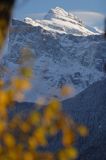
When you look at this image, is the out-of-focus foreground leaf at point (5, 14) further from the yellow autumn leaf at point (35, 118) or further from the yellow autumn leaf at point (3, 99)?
the yellow autumn leaf at point (35, 118)

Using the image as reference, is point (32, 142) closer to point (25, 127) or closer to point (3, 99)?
point (25, 127)

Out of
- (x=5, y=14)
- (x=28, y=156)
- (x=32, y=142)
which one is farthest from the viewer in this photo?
(x=5, y=14)

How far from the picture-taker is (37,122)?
4.43 meters

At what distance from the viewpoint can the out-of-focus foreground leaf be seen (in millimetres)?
4961

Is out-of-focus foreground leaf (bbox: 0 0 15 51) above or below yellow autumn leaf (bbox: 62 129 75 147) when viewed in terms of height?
above

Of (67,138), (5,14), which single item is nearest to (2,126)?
(67,138)

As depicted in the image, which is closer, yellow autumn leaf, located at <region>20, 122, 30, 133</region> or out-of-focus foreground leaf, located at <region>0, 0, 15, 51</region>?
yellow autumn leaf, located at <region>20, 122, 30, 133</region>

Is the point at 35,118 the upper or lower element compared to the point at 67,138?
upper

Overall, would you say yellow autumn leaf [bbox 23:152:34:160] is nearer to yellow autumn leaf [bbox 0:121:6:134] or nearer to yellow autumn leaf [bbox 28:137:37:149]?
yellow autumn leaf [bbox 28:137:37:149]

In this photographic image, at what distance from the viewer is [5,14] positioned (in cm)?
522

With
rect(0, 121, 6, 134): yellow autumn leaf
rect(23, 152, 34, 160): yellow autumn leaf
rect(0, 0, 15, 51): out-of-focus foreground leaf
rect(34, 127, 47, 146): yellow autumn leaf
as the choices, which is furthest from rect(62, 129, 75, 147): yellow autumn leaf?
rect(0, 0, 15, 51): out-of-focus foreground leaf

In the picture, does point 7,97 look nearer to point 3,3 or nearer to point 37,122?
point 37,122

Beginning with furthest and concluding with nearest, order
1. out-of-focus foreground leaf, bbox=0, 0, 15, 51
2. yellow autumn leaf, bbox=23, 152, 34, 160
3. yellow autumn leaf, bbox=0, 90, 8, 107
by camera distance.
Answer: out-of-focus foreground leaf, bbox=0, 0, 15, 51 < yellow autumn leaf, bbox=0, 90, 8, 107 < yellow autumn leaf, bbox=23, 152, 34, 160

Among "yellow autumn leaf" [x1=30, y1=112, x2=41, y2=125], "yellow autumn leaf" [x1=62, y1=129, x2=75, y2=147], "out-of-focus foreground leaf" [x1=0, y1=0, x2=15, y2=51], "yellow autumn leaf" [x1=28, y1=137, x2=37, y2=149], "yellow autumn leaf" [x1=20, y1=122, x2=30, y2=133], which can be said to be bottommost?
"yellow autumn leaf" [x1=28, y1=137, x2=37, y2=149]
